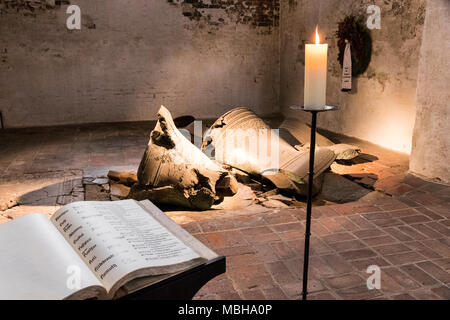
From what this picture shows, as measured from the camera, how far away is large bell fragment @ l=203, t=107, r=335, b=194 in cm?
445

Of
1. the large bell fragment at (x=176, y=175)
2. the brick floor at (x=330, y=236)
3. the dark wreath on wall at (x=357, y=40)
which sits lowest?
the brick floor at (x=330, y=236)

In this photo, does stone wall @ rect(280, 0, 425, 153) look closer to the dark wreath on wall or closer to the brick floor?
the dark wreath on wall

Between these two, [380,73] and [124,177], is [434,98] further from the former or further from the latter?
[124,177]

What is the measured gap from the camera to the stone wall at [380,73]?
573 cm

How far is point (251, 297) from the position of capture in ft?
7.31

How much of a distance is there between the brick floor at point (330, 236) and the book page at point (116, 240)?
0.98 meters

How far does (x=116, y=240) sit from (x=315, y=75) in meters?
0.94

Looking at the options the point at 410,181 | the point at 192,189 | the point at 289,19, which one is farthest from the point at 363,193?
the point at 289,19

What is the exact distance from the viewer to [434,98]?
4.20 meters

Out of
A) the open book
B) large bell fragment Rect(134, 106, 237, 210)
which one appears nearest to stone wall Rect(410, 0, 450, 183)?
large bell fragment Rect(134, 106, 237, 210)

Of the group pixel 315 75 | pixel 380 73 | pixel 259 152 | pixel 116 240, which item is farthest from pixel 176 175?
pixel 380 73

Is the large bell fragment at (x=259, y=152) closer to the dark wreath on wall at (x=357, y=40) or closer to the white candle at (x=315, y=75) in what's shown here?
the dark wreath on wall at (x=357, y=40)

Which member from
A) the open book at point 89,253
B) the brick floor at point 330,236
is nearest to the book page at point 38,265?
the open book at point 89,253

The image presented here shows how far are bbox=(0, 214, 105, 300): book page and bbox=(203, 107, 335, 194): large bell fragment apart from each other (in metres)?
3.32
